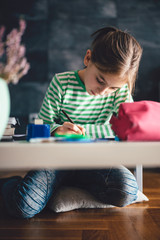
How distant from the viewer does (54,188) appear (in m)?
1.14

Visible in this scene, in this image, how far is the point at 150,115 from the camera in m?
0.64

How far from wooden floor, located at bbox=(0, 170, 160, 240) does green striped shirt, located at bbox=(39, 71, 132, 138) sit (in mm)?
405

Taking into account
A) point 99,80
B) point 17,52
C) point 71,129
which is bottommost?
point 71,129

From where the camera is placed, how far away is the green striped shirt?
1.24 meters

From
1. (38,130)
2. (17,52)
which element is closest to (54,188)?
(38,130)

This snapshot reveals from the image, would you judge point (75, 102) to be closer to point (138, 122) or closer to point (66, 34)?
point (138, 122)

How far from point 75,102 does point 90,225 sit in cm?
57

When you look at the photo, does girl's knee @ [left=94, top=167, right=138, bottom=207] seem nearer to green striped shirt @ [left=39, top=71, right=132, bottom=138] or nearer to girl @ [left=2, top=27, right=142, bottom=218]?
girl @ [left=2, top=27, right=142, bottom=218]

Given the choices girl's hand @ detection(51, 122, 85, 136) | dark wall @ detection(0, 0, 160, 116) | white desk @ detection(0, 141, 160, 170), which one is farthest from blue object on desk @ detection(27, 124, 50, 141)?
dark wall @ detection(0, 0, 160, 116)

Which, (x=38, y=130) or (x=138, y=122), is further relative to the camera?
(x=38, y=130)

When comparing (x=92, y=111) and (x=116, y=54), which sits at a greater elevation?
(x=116, y=54)

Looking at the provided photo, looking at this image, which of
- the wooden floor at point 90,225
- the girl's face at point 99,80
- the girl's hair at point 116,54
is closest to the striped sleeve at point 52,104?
the girl's face at point 99,80

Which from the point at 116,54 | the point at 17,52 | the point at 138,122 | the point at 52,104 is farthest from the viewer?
the point at 17,52

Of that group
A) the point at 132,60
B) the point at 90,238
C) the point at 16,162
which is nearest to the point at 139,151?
the point at 16,162
